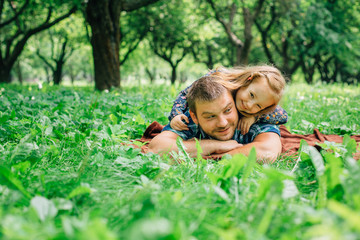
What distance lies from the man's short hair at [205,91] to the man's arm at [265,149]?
510 mm

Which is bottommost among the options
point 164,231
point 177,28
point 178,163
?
point 178,163

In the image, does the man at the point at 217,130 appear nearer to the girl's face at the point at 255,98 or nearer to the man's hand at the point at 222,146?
the man's hand at the point at 222,146

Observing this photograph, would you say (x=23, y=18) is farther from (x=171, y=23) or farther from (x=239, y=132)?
(x=239, y=132)

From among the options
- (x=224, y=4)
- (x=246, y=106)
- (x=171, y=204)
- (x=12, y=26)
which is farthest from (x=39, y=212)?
(x=12, y=26)

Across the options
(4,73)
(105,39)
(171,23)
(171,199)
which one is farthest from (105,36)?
(171,23)

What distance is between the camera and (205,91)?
88.9 inches

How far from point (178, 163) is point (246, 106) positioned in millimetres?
941

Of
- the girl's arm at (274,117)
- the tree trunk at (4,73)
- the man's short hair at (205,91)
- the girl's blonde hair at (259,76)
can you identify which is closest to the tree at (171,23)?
the tree trunk at (4,73)

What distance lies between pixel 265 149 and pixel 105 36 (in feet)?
21.6

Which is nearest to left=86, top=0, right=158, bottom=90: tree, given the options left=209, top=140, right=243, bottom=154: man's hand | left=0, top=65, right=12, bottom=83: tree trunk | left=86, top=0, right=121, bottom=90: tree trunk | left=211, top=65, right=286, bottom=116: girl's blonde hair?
left=86, top=0, right=121, bottom=90: tree trunk

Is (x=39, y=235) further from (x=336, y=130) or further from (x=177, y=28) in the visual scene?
(x=177, y=28)

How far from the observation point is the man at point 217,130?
87.7 inches

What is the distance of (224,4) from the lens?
1499cm

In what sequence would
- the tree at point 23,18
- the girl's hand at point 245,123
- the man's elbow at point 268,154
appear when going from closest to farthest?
the man's elbow at point 268,154 < the girl's hand at point 245,123 < the tree at point 23,18
